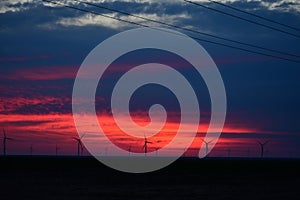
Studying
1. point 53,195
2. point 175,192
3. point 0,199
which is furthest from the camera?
point 175,192

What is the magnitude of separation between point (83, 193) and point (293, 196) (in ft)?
84.7

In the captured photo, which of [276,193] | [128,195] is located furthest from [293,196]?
[128,195]

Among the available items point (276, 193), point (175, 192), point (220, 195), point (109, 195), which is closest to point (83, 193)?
point (109, 195)

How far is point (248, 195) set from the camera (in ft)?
245

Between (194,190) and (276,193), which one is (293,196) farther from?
(194,190)

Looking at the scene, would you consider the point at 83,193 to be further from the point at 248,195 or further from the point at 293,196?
the point at 293,196

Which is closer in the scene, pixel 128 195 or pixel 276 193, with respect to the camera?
pixel 128 195

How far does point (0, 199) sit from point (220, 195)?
85.6 feet

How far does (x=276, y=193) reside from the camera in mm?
78750

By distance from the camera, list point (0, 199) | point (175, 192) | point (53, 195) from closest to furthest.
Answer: point (0, 199) < point (53, 195) < point (175, 192)

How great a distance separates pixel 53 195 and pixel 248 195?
23.6m

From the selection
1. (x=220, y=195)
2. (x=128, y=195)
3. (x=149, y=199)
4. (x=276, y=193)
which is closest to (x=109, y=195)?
(x=128, y=195)

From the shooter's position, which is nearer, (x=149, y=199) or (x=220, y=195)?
(x=149, y=199)

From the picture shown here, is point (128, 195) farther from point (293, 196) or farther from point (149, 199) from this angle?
point (293, 196)
